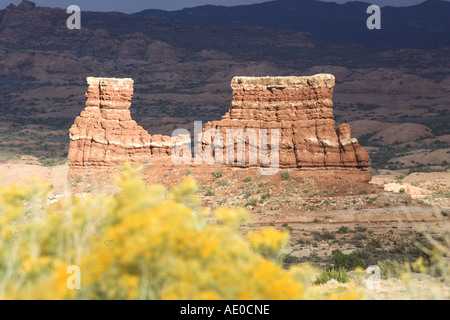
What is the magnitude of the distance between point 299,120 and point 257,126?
2.22 m

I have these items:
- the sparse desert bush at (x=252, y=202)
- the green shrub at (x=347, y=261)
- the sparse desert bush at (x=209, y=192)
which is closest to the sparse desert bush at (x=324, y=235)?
the green shrub at (x=347, y=261)

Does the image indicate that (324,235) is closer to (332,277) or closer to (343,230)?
(343,230)

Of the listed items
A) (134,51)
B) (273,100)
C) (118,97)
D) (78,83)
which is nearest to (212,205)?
(273,100)

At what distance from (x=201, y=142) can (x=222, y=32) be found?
6098 inches

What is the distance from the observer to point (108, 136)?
33.1m

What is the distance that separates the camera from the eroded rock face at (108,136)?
33031mm

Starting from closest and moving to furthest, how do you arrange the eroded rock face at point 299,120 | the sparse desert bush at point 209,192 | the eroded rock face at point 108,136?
the sparse desert bush at point 209,192 < the eroded rock face at point 299,120 < the eroded rock face at point 108,136

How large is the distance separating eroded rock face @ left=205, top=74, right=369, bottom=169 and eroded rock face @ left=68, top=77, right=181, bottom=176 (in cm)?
443

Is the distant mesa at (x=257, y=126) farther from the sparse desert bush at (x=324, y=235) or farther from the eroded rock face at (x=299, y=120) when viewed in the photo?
the sparse desert bush at (x=324, y=235)

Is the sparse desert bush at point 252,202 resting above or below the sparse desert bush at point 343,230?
above

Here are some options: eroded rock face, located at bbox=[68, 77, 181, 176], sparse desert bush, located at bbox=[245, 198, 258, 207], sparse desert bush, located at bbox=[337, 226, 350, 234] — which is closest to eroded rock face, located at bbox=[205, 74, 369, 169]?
sparse desert bush, located at bbox=[245, 198, 258, 207]

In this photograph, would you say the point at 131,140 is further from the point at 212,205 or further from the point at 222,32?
the point at 222,32

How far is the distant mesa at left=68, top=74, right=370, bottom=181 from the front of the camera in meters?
30.2

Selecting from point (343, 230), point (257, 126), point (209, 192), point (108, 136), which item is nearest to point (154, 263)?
point (343, 230)
